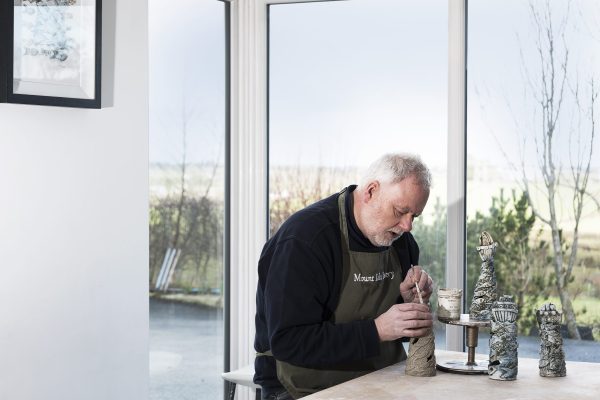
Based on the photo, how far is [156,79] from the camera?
14.4 ft

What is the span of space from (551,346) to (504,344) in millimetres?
164

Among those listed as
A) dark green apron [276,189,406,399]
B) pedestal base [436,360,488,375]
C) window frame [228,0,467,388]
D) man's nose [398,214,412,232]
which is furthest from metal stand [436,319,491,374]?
window frame [228,0,467,388]

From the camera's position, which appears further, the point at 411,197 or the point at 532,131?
the point at 532,131

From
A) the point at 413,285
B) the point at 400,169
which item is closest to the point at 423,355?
the point at 413,285

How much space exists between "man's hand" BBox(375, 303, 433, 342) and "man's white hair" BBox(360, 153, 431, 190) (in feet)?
1.36

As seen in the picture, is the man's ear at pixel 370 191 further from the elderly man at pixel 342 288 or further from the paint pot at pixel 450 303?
the paint pot at pixel 450 303

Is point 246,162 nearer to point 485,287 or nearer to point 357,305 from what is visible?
point 357,305

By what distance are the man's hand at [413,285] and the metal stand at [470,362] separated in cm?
19

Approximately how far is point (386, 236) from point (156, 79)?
177cm

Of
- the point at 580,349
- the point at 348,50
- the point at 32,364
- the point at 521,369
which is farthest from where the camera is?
the point at 348,50

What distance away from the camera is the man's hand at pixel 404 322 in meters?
2.81

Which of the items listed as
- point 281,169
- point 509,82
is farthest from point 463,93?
point 281,169

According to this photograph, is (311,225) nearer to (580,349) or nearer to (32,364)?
(32,364)

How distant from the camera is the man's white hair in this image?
2.99m
